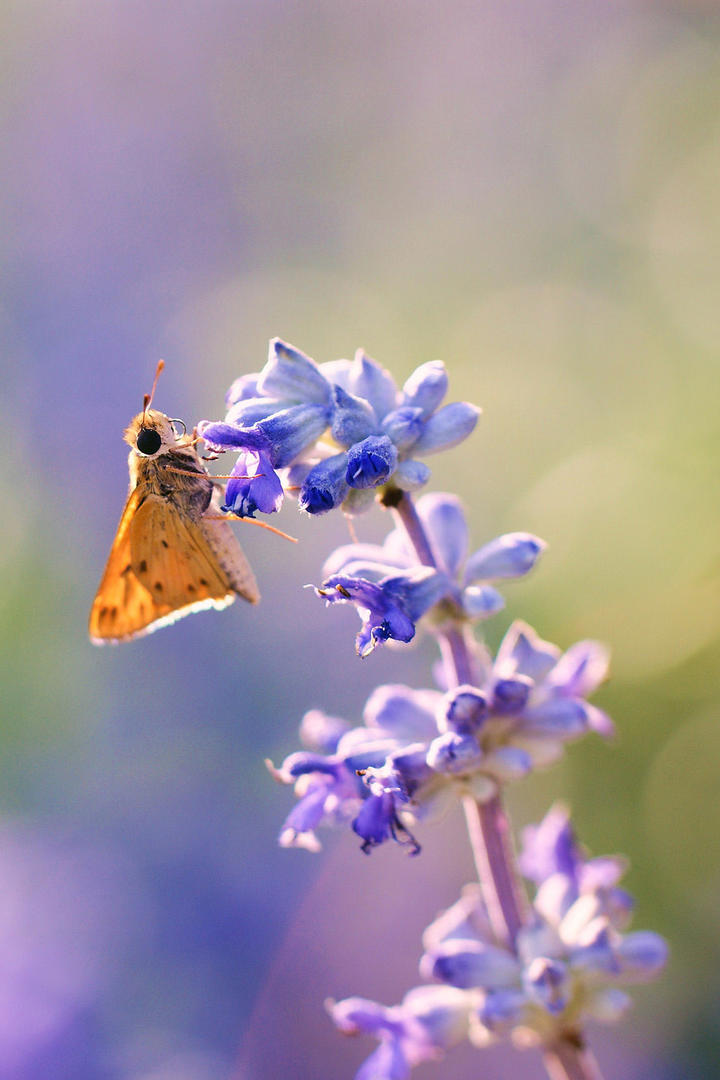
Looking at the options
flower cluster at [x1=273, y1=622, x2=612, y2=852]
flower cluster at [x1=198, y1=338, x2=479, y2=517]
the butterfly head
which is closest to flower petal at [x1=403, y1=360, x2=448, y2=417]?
flower cluster at [x1=198, y1=338, x2=479, y2=517]

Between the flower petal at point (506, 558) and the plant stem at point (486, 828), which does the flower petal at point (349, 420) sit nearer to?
the plant stem at point (486, 828)

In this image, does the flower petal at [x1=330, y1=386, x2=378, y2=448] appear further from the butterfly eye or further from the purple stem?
the butterfly eye

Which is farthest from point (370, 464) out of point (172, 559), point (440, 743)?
point (172, 559)

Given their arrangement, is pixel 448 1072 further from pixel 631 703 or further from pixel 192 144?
pixel 192 144

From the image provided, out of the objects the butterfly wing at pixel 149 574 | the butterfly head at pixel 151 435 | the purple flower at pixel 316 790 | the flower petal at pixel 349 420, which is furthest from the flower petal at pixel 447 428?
the butterfly head at pixel 151 435

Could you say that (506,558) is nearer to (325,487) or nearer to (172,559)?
(325,487)

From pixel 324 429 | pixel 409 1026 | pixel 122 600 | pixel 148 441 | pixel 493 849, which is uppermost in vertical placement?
pixel 148 441
